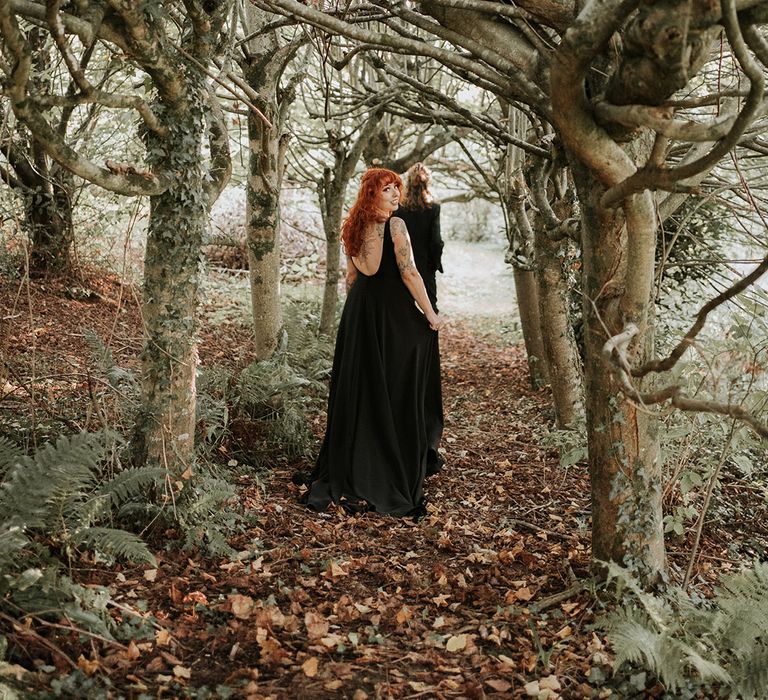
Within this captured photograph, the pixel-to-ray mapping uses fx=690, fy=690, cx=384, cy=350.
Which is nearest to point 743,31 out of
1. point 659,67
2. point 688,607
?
point 659,67

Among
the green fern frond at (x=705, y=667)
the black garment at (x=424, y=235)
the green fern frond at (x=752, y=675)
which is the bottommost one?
the green fern frond at (x=752, y=675)

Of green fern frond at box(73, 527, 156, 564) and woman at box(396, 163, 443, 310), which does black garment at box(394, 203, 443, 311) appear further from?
green fern frond at box(73, 527, 156, 564)

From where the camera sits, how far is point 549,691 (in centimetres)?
312

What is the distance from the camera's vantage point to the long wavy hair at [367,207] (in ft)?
17.7

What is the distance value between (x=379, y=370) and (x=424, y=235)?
127 cm

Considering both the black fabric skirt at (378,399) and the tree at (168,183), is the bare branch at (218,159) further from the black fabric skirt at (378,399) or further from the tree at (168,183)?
the black fabric skirt at (378,399)

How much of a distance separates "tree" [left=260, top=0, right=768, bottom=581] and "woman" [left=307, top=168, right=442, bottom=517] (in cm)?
166

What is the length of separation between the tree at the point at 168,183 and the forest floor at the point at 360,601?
754 mm

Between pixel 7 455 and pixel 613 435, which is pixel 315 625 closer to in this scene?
pixel 613 435

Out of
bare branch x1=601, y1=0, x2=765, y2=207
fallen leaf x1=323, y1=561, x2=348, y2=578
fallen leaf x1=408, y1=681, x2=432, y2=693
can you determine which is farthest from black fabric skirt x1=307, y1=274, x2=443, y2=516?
bare branch x1=601, y1=0, x2=765, y2=207

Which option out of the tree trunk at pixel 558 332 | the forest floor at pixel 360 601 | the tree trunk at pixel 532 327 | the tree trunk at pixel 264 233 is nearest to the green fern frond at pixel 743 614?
the forest floor at pixel 360 601

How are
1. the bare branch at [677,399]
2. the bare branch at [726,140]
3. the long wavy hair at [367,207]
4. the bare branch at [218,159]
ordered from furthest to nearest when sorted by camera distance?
1. the long wavy hair at [367,207]
2. the bare branch at [218,159]
3. the bare branch at [677,399]
4. the bare branch at [726,140]

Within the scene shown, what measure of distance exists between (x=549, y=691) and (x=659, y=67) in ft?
8.78

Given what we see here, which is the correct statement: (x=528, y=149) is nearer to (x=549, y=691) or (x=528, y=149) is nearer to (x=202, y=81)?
(x=202, y=81)
